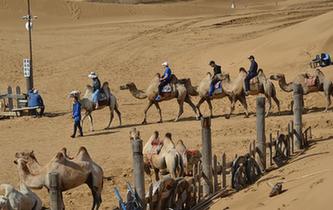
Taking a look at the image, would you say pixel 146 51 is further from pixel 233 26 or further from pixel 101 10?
pixel 101 10

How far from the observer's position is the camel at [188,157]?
15.4 m

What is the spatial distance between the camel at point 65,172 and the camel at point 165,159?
1.10 metres

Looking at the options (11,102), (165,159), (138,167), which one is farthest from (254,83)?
(138,167)

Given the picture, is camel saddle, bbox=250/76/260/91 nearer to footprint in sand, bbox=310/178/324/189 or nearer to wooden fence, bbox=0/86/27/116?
wooden fence, bbox=0/86/27/116

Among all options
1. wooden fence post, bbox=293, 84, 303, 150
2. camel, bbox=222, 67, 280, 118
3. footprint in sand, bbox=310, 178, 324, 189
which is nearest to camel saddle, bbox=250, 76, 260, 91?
camel, bbox=222, 67, 280, 118

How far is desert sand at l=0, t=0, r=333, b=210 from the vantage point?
53.3ft

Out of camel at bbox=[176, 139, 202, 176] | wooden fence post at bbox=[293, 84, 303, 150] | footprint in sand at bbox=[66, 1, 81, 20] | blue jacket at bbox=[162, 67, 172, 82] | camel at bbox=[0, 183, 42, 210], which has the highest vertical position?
footprint in sand at bbox=[66, 1, 81, 20]

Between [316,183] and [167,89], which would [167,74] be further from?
[316,183]

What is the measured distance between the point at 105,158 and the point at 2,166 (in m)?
2.52

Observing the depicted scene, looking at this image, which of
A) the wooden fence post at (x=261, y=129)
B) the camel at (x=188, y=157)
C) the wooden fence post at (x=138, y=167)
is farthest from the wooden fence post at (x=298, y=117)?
the wooden fence post at (x=138, y=167)

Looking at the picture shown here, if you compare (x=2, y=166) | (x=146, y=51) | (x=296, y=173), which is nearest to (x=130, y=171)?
(x=2, y=166)

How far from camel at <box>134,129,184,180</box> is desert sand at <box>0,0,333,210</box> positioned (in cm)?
109

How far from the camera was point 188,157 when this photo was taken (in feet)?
51.5

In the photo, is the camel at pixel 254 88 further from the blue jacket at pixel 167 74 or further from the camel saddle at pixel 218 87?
the blue jacket at pixel 167 74
